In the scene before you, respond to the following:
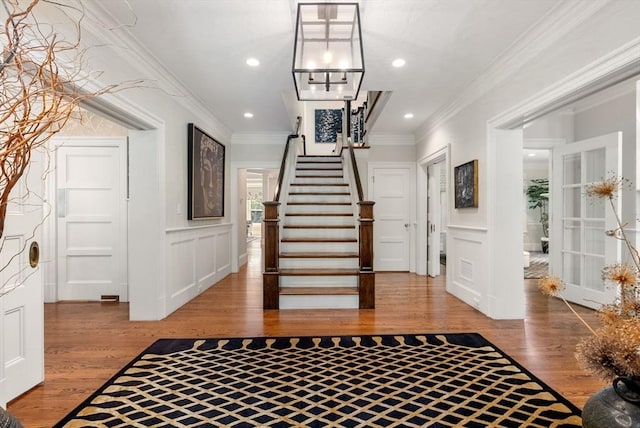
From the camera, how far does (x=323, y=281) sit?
4230 mm

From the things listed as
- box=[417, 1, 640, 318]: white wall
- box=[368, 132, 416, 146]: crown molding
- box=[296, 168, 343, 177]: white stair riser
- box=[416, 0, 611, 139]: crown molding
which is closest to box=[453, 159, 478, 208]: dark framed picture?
box=[417, 1, 640, 318]: white wall

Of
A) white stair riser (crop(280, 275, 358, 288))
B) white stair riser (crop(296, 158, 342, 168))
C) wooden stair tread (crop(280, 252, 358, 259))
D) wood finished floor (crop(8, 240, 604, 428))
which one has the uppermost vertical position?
white stair riser (crop(296, 158, 342, 168))

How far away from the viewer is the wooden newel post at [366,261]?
3.90 meters

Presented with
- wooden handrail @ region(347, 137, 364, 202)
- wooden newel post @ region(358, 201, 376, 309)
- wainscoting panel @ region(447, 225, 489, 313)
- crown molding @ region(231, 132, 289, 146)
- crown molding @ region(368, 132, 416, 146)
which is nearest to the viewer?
wainscoting panel @ region(447, 225, 489, 313)

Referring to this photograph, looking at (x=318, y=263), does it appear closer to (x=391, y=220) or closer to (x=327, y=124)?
(x=391, y=220)

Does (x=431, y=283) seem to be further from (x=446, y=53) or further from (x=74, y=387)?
(x=74, y=387)

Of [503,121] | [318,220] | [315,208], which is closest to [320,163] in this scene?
[315,208]

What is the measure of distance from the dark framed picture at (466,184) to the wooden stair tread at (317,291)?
170 centimetres

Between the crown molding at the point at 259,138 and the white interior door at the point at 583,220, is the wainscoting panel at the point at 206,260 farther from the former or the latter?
the white interior door at the point at 583,220

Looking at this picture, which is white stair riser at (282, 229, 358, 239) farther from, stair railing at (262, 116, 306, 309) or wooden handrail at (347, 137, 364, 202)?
stair railing at (262, 116, 306, 309)

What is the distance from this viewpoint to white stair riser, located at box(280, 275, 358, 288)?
420 centimetres

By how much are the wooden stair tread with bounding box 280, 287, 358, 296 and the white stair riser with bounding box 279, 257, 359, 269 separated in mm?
386

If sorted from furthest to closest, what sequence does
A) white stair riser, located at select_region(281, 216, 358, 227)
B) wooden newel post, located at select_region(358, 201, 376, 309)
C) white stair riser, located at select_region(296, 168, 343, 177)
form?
white stair riser, located at select_region(296, 168, 343, 177) → white stair riser, located at select_region(281, 216, 358, 227) → wooden newel post, located at select_region(358, 201, 376, 309)

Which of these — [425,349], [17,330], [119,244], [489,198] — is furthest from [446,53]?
[119,244]
